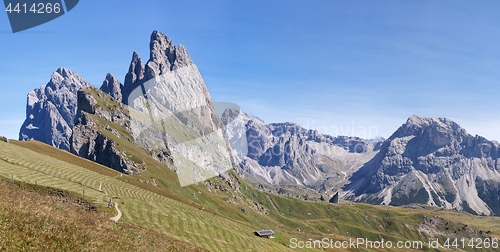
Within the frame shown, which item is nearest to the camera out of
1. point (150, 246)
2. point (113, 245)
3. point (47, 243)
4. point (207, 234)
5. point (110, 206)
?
point (47, 243)

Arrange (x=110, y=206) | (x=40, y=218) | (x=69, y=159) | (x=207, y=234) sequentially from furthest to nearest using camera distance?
(x=69, y=159), (x=207, y=234), (x=110, y=206), (x=40, y=218)

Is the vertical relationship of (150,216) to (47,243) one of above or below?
below

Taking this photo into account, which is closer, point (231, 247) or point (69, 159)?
point (231, 247)

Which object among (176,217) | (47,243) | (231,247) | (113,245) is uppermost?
(47,243)

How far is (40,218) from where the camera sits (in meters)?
31.1

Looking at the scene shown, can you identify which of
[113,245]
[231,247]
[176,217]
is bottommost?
[231,247]

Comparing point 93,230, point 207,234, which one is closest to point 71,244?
point 93,230

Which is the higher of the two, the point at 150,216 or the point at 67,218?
the point at 67,218

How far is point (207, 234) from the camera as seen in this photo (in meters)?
59.9

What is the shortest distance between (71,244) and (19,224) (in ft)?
18.6

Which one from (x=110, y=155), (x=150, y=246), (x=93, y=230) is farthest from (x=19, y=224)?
(x=110, y=155)

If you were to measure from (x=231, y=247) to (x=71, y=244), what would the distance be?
116ft

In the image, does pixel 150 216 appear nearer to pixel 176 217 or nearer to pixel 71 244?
pixel 176 217

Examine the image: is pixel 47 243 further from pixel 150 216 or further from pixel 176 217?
pixel 176 217
